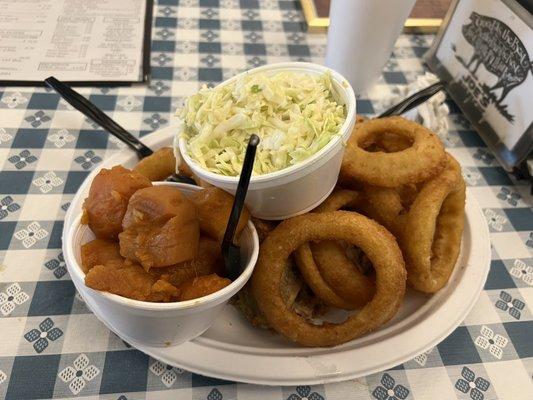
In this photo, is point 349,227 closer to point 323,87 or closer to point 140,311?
point 323,87

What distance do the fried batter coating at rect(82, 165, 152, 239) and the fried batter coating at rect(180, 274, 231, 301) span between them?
0.17m

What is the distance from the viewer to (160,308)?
0.71m

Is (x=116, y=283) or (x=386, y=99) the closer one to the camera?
(x=116, y=283)

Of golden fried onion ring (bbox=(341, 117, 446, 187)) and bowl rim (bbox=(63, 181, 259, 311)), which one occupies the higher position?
golden fried onion ring (bbox=(341, 117, 446, 187))

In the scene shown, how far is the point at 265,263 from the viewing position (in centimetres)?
92

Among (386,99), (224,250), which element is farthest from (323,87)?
(386,99)

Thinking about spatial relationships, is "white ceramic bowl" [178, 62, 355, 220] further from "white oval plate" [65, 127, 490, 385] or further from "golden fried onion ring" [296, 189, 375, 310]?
"white oval plate" [65, 127, 490, 385]

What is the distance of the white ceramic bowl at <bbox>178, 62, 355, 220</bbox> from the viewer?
81cm

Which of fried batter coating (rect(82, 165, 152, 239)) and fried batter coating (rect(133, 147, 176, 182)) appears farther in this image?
fried batter coating (rect(133, 147, 176, 182))

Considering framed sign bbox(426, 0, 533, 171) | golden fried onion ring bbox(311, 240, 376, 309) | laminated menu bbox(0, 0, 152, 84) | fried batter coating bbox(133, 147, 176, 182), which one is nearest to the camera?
golden fried onion ring bbox(311, 240, 376, 309)

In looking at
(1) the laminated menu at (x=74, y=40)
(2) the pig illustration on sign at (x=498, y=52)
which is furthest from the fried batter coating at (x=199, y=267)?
(2) the pig illustration on sign at (x=498, y=52)

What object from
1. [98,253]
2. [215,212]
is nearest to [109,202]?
[98,253]

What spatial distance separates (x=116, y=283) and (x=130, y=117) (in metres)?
0.85

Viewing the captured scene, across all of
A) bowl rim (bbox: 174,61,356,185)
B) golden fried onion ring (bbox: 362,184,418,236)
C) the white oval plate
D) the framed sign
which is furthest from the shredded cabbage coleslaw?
the framed sign
